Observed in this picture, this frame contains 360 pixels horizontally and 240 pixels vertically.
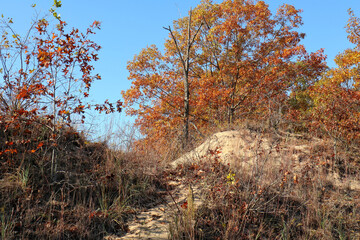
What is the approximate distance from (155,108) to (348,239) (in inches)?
514

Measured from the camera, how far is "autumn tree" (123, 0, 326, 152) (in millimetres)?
16828

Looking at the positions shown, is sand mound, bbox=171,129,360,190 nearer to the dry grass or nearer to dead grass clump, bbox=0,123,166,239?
the dry grass

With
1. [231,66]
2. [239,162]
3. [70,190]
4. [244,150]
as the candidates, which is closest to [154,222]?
[70,190]

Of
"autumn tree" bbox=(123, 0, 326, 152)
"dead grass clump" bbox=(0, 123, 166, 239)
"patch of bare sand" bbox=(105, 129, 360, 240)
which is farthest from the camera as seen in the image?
"autumn tree" bbox=(123, 0, 326, 152)

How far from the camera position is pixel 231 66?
1781 centimetres

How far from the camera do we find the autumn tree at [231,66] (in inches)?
663

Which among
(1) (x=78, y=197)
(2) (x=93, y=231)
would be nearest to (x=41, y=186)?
(1) (x=78, y=197)

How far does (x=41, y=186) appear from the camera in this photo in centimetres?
630

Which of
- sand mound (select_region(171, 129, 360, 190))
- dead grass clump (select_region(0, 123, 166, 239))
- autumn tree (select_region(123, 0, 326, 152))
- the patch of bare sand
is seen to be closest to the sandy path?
the patch of bare sand

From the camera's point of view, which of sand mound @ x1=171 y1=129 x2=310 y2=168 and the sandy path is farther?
sand mound @ x1=171 y1=129 x2=310 y2=168

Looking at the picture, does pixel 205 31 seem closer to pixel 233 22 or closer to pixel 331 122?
pixel 233 22

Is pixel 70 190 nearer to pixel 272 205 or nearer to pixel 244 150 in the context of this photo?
pixel 272 205

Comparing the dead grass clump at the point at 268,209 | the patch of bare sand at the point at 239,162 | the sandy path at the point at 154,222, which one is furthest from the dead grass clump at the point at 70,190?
the dead grass clump at the point at 268,209

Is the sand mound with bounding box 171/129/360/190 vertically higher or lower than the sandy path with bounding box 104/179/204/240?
higher
